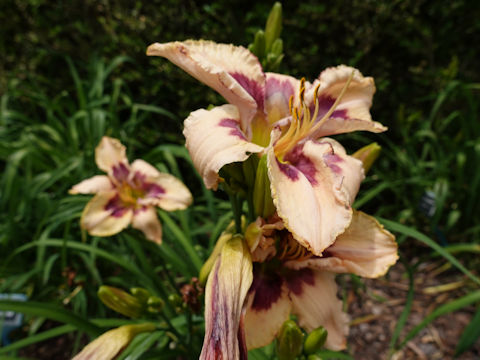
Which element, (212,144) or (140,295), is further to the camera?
(140,295)

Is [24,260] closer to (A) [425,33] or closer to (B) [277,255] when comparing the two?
(B) [277,255]

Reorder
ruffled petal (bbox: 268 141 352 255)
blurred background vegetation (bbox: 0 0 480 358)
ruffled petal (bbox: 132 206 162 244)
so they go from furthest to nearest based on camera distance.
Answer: blurred background vegetation (bbox: 0 0 480 358), ruffled petal (bbox: 132 206 162 244), ruffled petal (bbox: 268 141 352 255)

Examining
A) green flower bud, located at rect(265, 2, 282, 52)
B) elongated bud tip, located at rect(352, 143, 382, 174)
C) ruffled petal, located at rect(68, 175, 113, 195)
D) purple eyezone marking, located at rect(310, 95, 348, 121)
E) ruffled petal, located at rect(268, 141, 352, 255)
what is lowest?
ruffled petal, located at rect(68, 175, 113, 195)

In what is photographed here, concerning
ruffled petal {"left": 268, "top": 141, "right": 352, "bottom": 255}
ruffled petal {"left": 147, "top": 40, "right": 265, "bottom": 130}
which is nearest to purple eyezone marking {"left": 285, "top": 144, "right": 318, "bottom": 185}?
ruffled petal {"left": 268, "top": 141, "right": 352, "bottom": 255}

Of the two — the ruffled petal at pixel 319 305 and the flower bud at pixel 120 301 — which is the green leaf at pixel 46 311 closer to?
the flower bud at pixel 120 301

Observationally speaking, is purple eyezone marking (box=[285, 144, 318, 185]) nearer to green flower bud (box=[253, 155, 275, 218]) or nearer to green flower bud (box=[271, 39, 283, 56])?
green flower bud (box=[253, 155, 275, 218])

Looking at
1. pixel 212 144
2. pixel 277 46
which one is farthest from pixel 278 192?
pixel 277 46

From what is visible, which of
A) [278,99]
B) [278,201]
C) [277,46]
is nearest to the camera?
[278,201]

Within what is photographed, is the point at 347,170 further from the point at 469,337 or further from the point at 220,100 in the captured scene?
the point at 220,100
